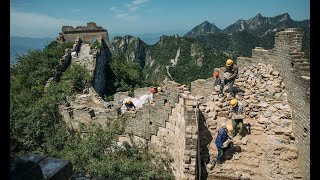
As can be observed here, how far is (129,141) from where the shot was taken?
39.3ft

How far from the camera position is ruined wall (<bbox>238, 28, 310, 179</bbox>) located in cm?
794

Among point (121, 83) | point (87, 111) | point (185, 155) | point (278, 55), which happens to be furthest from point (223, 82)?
point (121, 83)

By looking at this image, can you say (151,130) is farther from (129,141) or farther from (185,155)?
(185,155)

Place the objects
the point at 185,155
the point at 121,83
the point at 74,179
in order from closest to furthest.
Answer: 1. the point at 74,179
2. the point at 185,155
3. the point at 121,83

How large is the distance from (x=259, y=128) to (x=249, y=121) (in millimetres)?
391

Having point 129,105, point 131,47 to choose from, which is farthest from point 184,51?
point 129,105

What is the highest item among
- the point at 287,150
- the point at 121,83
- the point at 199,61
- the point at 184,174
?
the point at 199,61

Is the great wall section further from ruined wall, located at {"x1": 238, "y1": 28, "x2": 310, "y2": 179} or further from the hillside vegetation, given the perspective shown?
the hillside vegetation

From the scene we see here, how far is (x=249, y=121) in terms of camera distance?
9812 mm

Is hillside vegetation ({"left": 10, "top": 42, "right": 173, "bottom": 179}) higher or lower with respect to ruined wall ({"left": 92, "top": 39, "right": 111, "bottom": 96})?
lower

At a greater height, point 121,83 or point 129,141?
point 121,83

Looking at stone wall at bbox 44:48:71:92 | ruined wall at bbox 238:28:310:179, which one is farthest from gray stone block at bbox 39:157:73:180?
stone wall at bbox 44:48:71:92

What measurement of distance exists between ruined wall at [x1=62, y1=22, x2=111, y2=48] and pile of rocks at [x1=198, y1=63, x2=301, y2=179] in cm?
2311

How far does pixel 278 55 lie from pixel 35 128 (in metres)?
9.08
